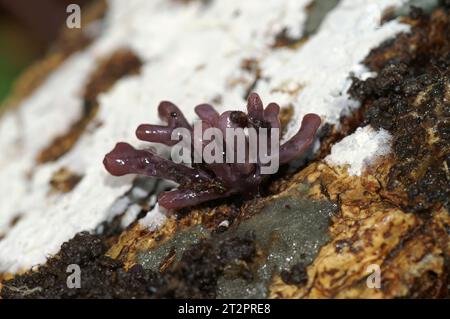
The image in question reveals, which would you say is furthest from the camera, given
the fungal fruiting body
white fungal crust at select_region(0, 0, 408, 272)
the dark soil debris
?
white fungal crust at select_region(0, 0, 408, 272)

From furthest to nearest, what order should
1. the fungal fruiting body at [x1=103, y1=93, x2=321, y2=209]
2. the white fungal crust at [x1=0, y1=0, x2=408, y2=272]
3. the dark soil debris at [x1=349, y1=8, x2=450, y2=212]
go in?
the white fungal crust at [x1=0, y1=0, x2=408, y2=272], the fungal fruiting body at [x1=103, y1=93, x2=321, y2=209], the dark soil debris at [x1=349, y1=8, x2=450, y2=212]

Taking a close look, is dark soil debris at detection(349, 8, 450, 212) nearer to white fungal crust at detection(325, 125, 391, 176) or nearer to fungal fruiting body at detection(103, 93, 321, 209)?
white fungal crust at detection(325, 125, 391, 176)

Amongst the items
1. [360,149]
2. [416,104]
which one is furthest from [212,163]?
[416,104]

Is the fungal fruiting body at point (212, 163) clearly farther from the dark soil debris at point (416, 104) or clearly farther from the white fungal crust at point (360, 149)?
the dark soil debris at point (416, 104)

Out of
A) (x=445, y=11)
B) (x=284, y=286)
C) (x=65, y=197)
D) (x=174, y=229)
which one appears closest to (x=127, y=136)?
(x=65, y=197)

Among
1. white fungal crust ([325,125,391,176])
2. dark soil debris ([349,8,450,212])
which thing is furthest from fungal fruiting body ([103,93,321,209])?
dark soil debris ([349,8,450,212])

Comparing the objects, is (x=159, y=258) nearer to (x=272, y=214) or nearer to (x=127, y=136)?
(x=272, y=214)
